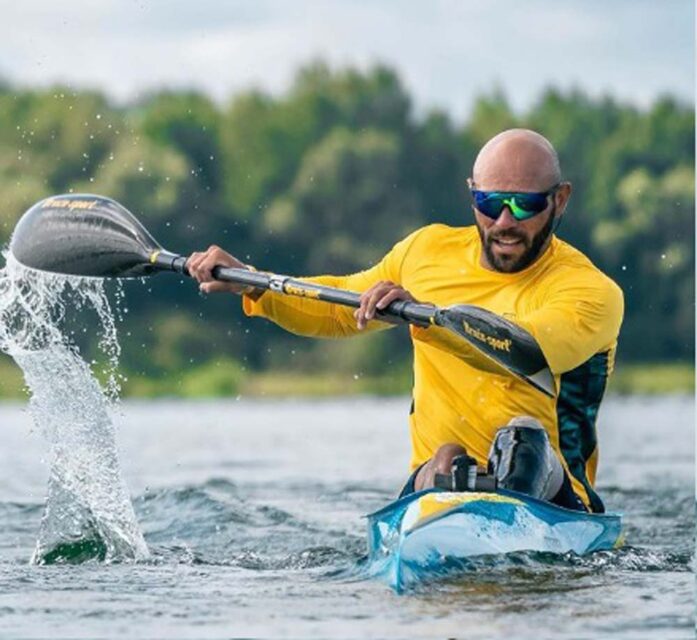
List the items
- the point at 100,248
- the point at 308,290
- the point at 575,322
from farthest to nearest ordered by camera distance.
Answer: the point at 100,248, the point at 308,290, the point at 575,322

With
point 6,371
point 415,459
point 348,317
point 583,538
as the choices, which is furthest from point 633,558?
point 6,371

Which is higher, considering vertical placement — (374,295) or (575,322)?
(374,295)

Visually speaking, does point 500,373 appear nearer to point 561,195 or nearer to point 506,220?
point 506,220

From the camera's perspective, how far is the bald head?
8414mm

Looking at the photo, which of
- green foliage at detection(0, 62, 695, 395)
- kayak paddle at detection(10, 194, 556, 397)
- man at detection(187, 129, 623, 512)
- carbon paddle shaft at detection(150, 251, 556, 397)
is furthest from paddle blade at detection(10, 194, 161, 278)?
green foliage at detection(0, 62, 695, 395)

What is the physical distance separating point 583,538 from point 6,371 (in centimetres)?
3291

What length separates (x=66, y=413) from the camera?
10133 millimetres

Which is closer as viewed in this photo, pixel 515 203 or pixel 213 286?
pixel 515 203

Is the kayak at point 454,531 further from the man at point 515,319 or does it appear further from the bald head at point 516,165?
the bald head at point 516,165

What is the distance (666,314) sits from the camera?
140ft

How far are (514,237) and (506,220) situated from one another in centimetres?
9

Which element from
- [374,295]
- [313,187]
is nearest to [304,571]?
[374,295]

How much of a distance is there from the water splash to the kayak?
196cm

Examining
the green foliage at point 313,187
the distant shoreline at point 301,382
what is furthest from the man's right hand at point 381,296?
the distant shoreline at point 301,382
